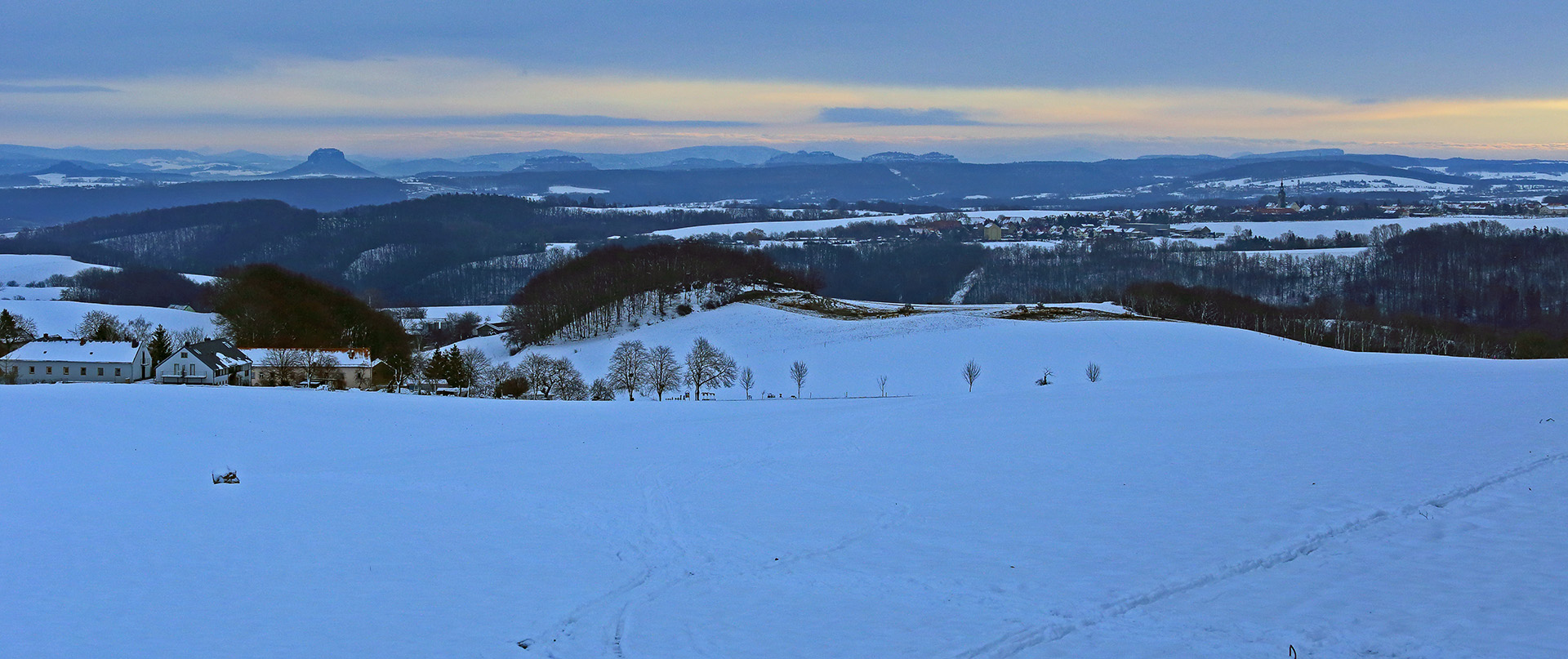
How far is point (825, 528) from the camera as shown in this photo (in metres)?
13.8

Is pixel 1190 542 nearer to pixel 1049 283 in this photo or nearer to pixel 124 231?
pixel 1049 283

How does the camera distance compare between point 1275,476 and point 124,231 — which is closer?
point 1275,476

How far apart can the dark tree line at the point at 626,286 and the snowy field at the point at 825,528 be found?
42641 millimetres

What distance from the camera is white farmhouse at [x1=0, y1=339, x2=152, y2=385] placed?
157 feet

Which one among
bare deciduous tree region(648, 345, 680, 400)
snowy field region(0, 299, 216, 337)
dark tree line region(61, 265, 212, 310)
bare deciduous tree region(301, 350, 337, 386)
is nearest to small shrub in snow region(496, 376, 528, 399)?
bare deciduous tree region(648, 345, 680, 400)

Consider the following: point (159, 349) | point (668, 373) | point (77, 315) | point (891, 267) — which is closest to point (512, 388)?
point (668, 373)

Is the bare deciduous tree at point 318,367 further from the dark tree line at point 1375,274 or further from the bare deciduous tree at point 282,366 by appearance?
the dark tree line at point 1375,274

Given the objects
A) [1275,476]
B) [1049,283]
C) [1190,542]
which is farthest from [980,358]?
[1049,283]

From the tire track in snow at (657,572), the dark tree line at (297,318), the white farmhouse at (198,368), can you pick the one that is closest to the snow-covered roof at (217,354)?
the white farmhouse at (198,368)

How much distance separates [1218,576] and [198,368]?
46.9 m

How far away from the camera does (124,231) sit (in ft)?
632

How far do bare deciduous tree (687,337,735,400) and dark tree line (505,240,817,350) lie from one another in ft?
72.9

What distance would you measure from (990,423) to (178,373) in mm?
39926

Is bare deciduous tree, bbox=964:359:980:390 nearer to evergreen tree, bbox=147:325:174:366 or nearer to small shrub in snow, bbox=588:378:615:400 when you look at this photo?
small shrub in snow, bbox=588:378:615:400
